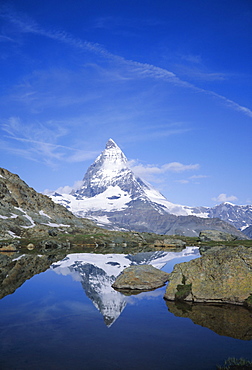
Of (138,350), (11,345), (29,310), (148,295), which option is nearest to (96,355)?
(138,350)

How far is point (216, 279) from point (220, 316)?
5958mm

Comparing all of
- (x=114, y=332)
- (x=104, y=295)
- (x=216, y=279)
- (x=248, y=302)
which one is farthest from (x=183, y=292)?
(x=114, y=332)

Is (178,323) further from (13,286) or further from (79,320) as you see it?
(13,286)

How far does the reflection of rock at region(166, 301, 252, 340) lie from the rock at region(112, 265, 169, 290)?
867 centimetres

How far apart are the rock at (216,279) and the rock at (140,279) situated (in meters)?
6.25

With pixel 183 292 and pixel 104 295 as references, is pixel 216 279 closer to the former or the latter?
pixel 183 292

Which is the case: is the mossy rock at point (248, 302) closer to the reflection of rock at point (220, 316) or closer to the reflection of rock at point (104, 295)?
the reflection of rock at point (220, 316)

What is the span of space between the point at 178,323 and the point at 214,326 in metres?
2.95

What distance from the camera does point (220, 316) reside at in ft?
94.4

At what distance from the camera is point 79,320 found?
94.2 feet

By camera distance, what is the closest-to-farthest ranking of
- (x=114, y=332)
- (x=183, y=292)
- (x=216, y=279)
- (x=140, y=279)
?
1. (x=114, y=332)
2. (x=216, y=279)
3. (x=183, y=292)
4. (x=140, y=279)

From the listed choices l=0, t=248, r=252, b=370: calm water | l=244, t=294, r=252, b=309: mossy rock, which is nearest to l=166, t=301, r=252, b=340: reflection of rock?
l=0, t=248, r=252, b=370: calm water

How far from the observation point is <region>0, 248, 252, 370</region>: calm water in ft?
64.1

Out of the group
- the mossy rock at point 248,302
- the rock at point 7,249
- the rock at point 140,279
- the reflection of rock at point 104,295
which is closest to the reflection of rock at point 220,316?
the mossy rock at point 248,302
